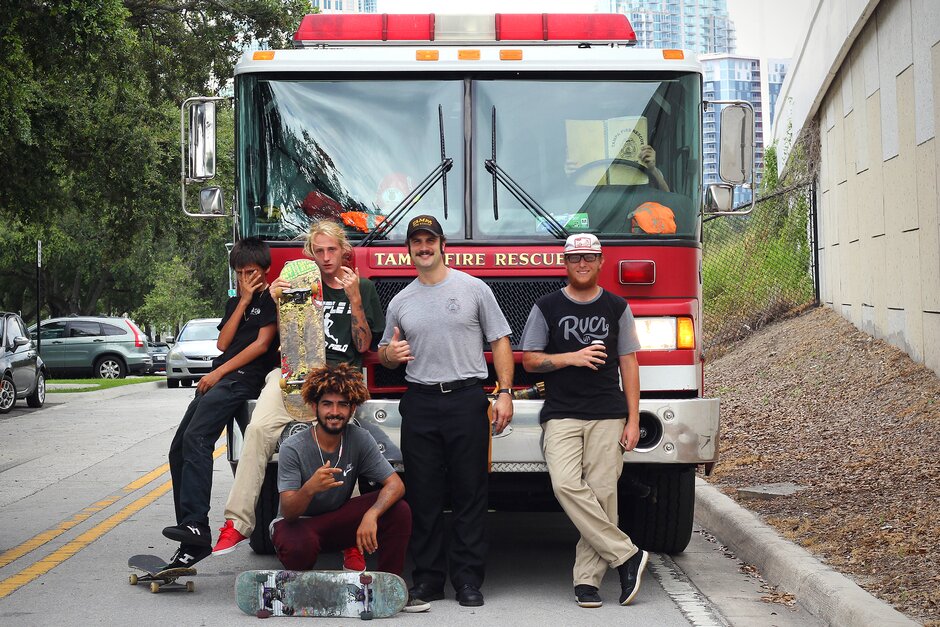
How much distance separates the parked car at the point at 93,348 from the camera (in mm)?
33375

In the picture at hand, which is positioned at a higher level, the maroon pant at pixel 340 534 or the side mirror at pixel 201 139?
the side mirror at pixel 201 139

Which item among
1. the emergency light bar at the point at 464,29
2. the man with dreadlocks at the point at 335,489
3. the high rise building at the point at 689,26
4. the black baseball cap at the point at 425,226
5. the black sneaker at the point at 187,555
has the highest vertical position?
the high rise building at the point at 689,26

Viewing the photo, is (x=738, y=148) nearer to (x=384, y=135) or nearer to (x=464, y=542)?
(x=384, y=135)

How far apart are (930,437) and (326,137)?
5.86 metres

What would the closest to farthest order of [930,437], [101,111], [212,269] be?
[930,437] → [101,111] → [212,269]

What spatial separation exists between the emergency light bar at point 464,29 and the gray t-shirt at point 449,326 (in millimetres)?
A: 1853

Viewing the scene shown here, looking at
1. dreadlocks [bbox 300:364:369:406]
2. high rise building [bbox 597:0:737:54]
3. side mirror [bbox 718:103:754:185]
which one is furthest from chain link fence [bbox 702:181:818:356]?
high rise building [bbox 597:0:737:54]

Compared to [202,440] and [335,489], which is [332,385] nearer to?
[335,489]

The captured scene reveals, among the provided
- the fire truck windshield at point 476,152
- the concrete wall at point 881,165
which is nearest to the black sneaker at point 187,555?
the fire truck windshield at point 476,152

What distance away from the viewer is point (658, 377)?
266 inches

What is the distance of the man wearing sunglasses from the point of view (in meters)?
6.44

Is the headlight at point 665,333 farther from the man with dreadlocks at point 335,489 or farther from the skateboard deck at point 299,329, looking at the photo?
the skateboard deck at point 299,329

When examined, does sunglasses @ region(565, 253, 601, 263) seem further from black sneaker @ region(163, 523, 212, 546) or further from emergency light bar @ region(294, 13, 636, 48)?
black sneaker @ region(163, 523, 212, 546)

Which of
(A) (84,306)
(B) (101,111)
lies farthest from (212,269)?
(B) (101,111)
